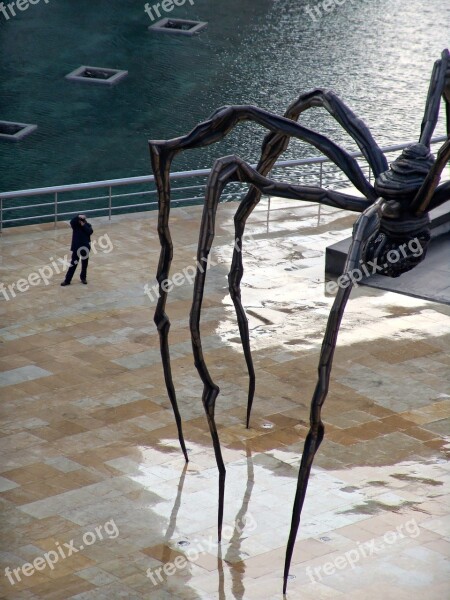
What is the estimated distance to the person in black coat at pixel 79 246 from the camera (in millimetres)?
20609

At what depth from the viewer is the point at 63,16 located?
140 ft

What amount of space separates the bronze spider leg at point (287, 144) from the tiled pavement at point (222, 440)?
4.41 feet

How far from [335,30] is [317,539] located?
2933 cm

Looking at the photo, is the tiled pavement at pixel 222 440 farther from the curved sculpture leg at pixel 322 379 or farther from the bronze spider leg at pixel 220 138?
the bronze spider leg at pixel 220 138

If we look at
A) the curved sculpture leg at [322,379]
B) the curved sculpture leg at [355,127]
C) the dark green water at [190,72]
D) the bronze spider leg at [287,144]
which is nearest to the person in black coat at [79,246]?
the bronze spider leg at [287,144]

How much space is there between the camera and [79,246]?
2064cm

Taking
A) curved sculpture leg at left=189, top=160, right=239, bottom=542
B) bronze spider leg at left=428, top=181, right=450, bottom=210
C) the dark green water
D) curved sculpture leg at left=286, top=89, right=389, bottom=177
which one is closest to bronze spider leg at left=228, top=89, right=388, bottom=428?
curved sculpture leg at left=286, top=89, right=389, bottom=177

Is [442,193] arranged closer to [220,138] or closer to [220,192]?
[220,192]

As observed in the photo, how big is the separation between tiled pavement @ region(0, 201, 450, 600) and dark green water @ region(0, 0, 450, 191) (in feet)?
27.8

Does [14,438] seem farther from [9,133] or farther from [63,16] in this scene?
[63,16]

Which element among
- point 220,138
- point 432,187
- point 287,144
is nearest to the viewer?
point 432,187

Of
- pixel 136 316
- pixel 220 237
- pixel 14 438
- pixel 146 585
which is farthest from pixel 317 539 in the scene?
pixel 220 237

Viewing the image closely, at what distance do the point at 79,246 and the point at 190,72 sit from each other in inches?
673

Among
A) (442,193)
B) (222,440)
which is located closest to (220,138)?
(442,193)
